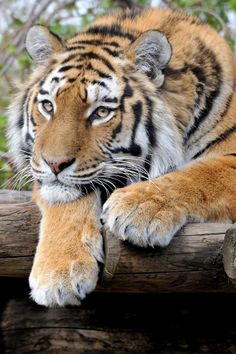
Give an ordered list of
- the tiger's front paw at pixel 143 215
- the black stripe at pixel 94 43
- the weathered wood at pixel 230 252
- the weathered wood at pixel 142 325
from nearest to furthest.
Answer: the weathered wood at pixel 230 252, the tiger's front paw at pixel 143 215, the weathered wood at pixel 142 325, the black stripe at pixel 94 43

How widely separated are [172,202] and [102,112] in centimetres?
48

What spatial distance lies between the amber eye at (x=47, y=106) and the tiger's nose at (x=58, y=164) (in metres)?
0.29

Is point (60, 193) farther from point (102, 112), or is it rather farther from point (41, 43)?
point (41, 43)

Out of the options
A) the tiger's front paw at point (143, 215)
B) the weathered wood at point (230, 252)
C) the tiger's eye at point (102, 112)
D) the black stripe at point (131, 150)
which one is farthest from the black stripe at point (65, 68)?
the weathered wood at point (230, 252)

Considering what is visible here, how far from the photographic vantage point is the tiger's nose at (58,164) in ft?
8.43

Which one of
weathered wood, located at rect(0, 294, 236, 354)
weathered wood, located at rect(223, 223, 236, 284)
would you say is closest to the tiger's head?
weathered wood, located at rect(0, 294, 236, 354)

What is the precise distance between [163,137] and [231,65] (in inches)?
20.5

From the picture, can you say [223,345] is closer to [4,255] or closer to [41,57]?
[4,255]

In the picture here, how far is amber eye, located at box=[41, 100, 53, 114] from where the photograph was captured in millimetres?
2826

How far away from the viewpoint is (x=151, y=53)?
288 centimetres

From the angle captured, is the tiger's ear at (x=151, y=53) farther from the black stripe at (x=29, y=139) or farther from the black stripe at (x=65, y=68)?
the black stripe at (x=29, y=139)

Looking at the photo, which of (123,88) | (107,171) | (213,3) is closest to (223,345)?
(107,171)

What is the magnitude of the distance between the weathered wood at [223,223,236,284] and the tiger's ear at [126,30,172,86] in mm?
906

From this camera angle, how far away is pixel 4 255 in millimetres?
2613
